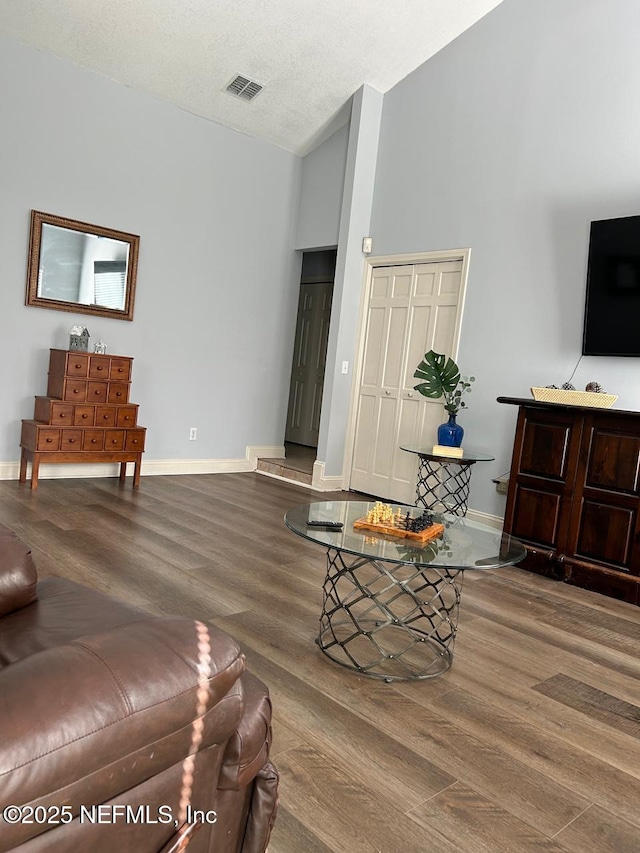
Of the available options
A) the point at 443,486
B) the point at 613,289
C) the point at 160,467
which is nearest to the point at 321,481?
the point at 443,486

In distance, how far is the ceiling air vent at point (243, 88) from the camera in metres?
5.79

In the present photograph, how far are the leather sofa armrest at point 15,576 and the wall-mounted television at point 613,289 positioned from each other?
3.86 metres

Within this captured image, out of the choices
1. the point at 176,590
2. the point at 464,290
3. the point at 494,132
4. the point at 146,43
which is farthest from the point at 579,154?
the point at 176,590

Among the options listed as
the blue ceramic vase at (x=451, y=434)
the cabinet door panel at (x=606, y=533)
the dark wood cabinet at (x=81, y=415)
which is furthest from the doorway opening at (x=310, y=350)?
the cabinet door panel at (x=606, y=533)

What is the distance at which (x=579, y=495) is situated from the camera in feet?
13.2

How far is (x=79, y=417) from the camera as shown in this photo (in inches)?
209

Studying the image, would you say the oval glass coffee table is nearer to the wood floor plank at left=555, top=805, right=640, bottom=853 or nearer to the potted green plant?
the wood floor plank at left=555, top=805, right=640, bottom=853

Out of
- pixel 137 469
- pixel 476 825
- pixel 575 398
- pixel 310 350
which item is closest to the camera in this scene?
pixel 476 825

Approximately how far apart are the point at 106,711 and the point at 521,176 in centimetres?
516

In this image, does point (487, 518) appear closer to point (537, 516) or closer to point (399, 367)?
point (537, 516)

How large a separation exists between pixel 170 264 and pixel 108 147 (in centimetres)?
109

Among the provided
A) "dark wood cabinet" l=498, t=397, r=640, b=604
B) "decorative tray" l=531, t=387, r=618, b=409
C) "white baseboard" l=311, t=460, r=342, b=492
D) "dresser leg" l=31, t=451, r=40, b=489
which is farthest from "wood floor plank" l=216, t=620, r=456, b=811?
"white baseboard" l=311, t=460, r=342, b=492

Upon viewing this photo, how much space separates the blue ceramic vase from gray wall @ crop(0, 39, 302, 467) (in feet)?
8.36

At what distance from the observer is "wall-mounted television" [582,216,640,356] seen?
4.23 metres
